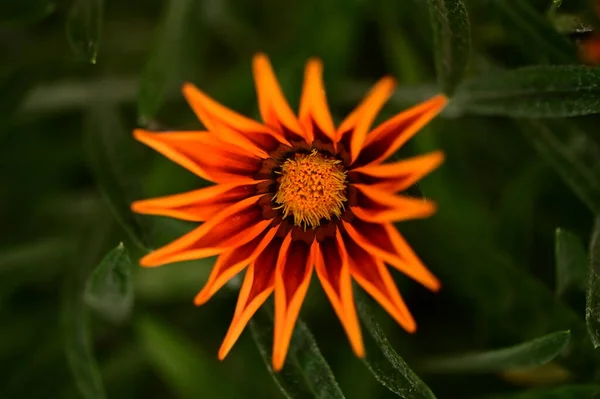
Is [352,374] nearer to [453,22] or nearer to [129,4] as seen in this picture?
[453,22]

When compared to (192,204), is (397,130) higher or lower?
higher

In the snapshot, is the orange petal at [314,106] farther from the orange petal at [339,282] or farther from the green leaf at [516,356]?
the green leaf at [516,356]

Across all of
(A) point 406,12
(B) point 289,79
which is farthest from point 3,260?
(A) point 406,12

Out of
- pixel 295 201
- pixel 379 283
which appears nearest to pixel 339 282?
pixel 379 283

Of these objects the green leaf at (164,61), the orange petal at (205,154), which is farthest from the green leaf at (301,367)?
the green leaf at (164,61)

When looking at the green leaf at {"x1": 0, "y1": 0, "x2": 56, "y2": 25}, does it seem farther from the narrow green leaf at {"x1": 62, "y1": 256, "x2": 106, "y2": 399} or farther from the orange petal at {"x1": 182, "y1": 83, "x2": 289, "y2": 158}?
the orange petal at {"x1": 182, "y1": 83, "x2": 289, "y2": 158}

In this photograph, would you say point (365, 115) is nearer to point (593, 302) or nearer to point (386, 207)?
point (386, 207)
